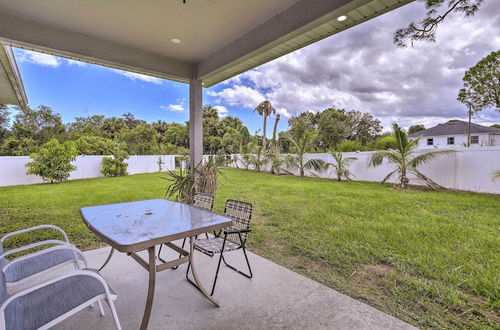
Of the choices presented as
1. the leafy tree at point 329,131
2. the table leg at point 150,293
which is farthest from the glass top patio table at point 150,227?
the leafy tree at point 329,131

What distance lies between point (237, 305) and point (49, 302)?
1305 millimetres

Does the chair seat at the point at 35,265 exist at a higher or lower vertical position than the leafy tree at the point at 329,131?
lower

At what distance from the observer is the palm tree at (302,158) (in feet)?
35.0

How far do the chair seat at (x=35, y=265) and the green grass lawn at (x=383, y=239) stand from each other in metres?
1.54

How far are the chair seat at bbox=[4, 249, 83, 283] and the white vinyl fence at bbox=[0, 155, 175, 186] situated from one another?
8341mm

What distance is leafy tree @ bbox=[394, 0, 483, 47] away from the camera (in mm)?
2672

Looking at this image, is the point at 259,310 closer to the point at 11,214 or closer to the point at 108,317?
the point at 108,317

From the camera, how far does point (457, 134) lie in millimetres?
17938

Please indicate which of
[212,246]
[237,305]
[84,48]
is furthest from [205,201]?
[84,48]

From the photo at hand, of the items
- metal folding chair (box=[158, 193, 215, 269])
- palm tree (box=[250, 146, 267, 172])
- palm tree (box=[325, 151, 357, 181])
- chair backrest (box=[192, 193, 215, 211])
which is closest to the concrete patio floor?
metal folding chair (box=[158, 193, 215, 269])

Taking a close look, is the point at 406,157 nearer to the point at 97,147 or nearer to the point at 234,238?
the point at 234,238

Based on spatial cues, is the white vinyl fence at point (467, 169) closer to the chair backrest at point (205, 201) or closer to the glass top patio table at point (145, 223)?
the chair backrest at point (205, 201)

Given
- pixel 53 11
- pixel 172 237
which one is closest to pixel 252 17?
pixel 53 11

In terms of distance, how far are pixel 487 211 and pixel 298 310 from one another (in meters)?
5.31
